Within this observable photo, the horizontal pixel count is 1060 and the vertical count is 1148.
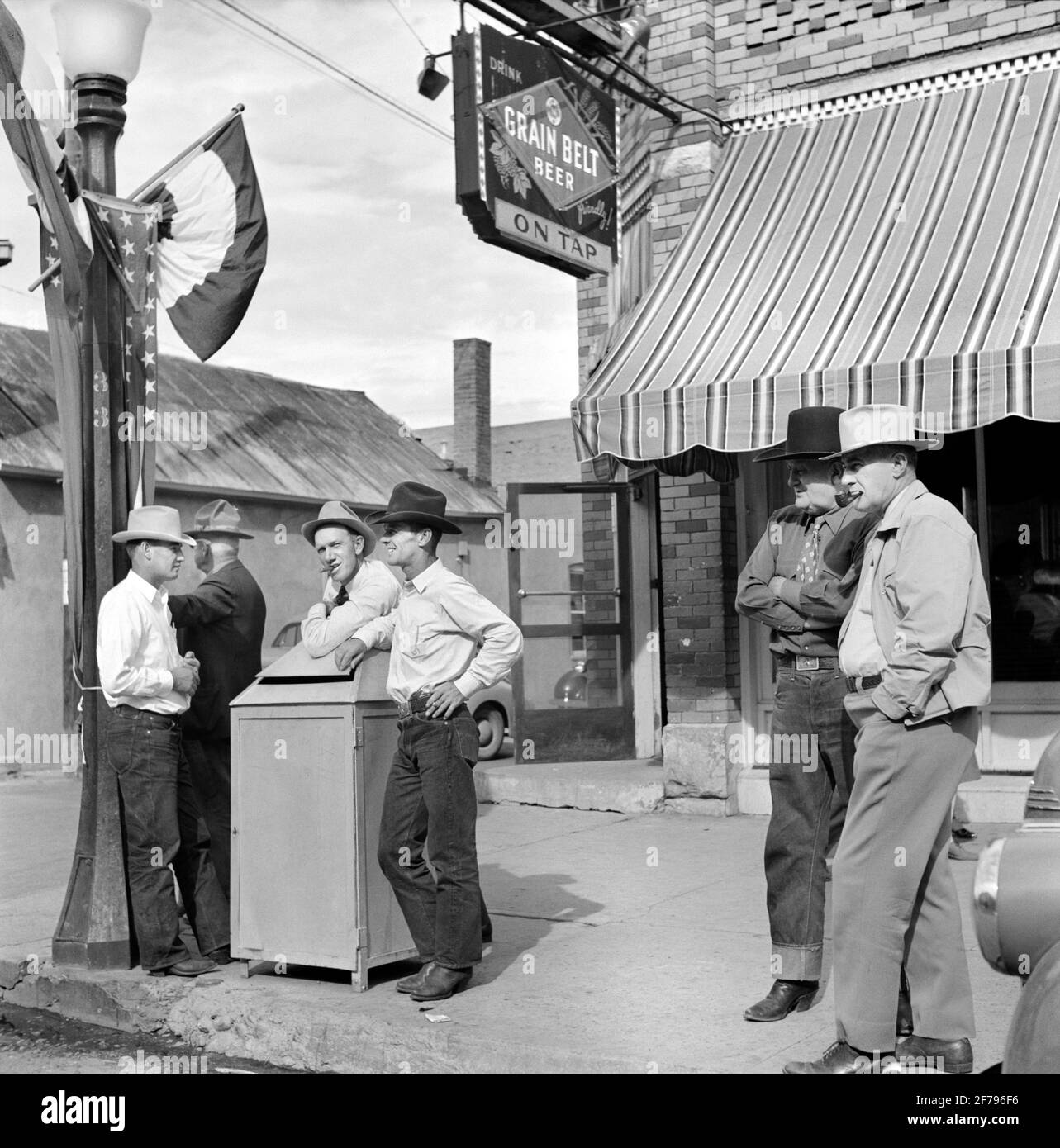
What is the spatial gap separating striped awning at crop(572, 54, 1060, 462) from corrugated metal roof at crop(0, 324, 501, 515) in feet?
29.7

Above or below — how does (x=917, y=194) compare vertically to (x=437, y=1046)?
above

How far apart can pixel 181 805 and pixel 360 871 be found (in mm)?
1165

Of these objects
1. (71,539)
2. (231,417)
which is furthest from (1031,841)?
(231,417)

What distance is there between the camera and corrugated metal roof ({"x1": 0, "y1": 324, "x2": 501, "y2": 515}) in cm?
1697

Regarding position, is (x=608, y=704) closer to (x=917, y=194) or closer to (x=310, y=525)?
(x=917, y=194)

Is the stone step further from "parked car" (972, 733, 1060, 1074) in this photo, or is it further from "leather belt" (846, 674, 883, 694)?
"parked car" (972, 733, 1060, 1074)

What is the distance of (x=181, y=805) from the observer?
6.25m

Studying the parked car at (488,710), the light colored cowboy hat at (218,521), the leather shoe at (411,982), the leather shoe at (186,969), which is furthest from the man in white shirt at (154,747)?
the parked car at (488,710)

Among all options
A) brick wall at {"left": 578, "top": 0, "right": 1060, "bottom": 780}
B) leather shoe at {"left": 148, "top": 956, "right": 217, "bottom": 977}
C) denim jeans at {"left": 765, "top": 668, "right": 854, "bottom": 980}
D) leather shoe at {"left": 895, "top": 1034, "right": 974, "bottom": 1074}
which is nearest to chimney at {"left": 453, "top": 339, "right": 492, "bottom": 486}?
brick wall at {"left": 578, "top": 0, "right": 1060, "bottom": 780}

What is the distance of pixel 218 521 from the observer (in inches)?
279

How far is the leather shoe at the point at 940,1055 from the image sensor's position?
423 cm

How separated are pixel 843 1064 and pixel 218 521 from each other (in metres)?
4.17

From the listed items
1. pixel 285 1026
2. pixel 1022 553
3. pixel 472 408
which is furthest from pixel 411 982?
pixel 472 408
